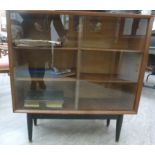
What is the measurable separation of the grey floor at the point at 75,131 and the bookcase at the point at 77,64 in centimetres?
15

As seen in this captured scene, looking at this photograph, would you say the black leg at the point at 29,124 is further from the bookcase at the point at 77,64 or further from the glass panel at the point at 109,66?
the glass panel at the point at 109,66

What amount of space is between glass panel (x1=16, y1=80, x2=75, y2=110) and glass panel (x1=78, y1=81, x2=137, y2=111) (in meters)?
0.10

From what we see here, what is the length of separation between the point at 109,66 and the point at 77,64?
1.06 ft

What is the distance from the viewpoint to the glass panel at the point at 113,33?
129 centimetres

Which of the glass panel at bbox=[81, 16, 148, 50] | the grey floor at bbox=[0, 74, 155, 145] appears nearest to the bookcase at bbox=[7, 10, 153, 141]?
the glass panel at bbox=[81, 16, 148, 50]

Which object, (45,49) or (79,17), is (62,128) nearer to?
(45,49)

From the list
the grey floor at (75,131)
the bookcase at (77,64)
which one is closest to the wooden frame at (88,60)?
the bookcase at (77,64)

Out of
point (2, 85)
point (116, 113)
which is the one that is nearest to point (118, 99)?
point (116, 113)

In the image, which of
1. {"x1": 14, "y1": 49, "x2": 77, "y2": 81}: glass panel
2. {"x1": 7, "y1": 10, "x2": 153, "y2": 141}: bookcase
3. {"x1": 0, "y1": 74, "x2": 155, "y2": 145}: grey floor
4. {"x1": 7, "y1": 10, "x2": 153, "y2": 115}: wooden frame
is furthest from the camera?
{"x1": 0, "y1": 74, "x2": 155, "y2": 145}: grey floor

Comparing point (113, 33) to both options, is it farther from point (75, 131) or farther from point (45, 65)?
point (75, 131)

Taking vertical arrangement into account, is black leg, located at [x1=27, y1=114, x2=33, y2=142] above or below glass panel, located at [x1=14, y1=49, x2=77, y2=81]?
below

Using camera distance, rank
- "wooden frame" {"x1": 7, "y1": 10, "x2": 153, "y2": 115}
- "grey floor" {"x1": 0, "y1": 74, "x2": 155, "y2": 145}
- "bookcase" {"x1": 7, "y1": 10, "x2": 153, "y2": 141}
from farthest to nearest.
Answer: "grey floor" {"x1": 0, "y1": 74, "x2": 155, "y2": 145}
"bookcase" {"x1": 7, "y1": 10, "x2": 153, "y2": 141}
"wooden frame" {"x1": 7, "y1": 10, "x2": 153, "y2": 115}

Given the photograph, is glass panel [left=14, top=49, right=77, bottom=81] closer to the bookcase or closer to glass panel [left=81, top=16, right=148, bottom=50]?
the bookcase

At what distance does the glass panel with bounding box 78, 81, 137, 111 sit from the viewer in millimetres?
1484
